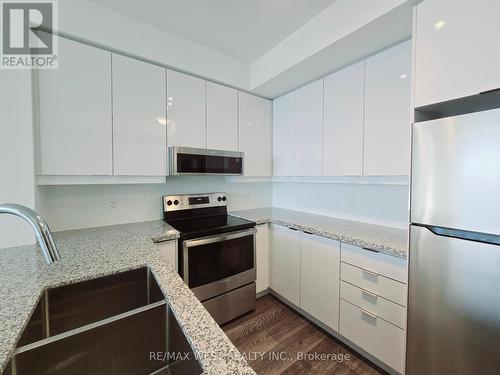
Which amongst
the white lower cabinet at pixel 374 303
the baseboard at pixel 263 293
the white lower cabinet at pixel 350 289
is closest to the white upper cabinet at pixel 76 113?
the white lower cabinet at pixel 350 289

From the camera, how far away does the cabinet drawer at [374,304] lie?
132 centimetres

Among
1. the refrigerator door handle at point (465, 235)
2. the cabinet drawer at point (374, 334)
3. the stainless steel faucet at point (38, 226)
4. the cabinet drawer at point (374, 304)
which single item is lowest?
the cabinet drawer at point (374, 334)

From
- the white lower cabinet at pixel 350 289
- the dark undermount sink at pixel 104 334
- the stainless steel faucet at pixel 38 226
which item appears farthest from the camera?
the white lower cabinet at pixel 350 289

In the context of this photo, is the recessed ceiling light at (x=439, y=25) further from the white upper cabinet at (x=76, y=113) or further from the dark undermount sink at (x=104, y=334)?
the white upper cabinet at (x=76, y=113)

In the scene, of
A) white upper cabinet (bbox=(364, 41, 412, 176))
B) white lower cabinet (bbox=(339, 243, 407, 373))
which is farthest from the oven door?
white upper cabinet (bbox=(364, 41, 412, 176))

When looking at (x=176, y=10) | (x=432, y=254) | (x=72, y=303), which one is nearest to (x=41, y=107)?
(x=176, y=10)

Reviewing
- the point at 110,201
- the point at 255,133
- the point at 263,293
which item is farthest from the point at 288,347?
the point at 255,133

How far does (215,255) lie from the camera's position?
1.79m

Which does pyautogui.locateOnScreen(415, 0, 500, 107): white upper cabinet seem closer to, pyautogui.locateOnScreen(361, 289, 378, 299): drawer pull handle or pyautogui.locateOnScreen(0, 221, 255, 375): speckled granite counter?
pyautogui.locateOnScreen(361, 289, 378, 299): drawer pull handle

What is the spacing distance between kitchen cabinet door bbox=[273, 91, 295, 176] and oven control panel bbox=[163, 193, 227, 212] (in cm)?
72

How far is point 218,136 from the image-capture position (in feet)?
6.95

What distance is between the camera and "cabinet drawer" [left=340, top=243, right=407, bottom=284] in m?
1.31

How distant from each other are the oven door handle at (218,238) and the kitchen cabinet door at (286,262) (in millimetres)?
291

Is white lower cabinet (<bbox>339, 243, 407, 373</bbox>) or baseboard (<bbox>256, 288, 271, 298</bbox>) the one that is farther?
baseboard (<bbox>256, 288, 271, 298</bbox>)
